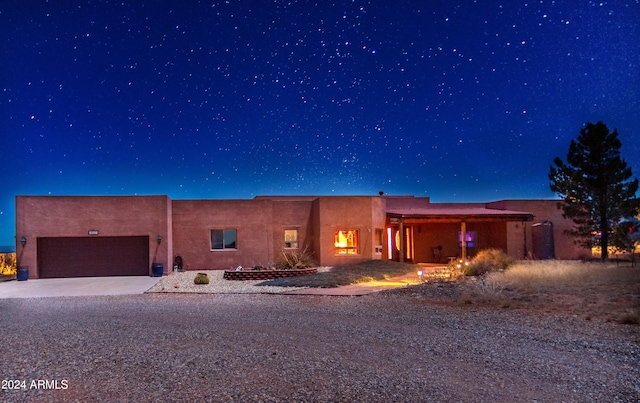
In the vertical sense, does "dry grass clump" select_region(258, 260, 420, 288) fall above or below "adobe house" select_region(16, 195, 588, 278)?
below

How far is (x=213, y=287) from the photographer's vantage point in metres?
15.6

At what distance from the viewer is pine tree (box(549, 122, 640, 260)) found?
73.2ft

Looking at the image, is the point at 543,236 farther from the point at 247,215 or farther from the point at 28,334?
the point at 28,334

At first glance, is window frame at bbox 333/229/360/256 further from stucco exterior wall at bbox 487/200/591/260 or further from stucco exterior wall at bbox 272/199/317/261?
stucco exterior wall at bbox 487/200/591/260

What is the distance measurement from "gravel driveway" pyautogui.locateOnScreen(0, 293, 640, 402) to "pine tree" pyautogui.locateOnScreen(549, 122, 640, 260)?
52.2 feet

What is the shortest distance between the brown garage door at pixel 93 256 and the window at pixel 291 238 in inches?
254

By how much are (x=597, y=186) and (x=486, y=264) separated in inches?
388

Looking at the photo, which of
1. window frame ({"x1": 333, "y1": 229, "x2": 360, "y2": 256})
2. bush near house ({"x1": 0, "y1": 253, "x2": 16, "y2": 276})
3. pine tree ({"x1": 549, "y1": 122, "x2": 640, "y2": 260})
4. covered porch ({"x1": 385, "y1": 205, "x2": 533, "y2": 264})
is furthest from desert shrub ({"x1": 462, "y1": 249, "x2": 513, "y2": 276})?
bush near house ({"x1": 0, "y1": 253, "x2": 16, "y2": 276})

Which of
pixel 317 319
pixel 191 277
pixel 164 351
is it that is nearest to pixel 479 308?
pixel 317 319

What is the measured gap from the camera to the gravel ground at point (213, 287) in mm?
14444

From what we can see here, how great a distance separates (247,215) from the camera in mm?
22109

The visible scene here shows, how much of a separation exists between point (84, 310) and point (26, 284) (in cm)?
857

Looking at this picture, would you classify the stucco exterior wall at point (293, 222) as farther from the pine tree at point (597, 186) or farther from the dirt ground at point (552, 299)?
the pine tree at point (597, 186)

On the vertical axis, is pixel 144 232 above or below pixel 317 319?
above
